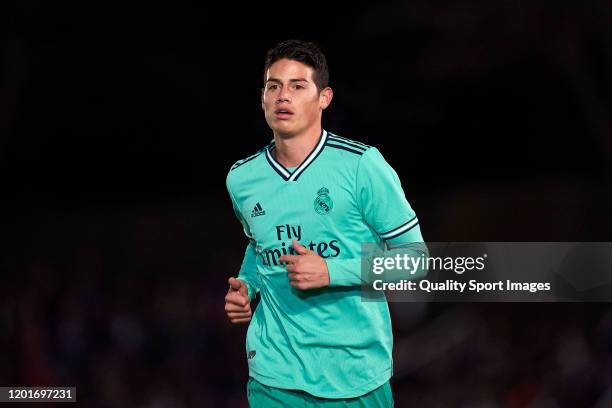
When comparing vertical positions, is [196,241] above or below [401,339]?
above

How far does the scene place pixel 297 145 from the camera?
92.3 inches

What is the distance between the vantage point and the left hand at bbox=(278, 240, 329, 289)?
214 cm

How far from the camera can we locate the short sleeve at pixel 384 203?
224 cm

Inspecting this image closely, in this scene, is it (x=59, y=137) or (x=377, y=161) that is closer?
(x=377, y=161)

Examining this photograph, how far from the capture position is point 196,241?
5.03 metres

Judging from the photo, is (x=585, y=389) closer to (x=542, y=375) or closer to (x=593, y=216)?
(x=542, y=375)

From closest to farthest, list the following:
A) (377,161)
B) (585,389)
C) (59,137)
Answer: (377,161)
(585,389)
(59,137)

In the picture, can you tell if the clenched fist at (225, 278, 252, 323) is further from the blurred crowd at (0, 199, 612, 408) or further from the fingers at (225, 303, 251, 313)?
the blurred crowd at (0, 199, 612, 408)

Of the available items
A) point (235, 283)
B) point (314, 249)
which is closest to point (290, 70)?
point (314, 249)

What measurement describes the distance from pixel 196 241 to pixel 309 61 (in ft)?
9.36

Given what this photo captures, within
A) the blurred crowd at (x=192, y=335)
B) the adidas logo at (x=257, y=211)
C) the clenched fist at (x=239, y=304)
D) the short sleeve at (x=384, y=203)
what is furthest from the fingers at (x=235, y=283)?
the blurred crowd at (x=192, y=335)

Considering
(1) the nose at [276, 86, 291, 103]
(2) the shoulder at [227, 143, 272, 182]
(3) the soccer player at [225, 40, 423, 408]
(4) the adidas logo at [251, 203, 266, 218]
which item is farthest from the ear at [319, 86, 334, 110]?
(4) the adidas logo at [251, 203, 266, 218]

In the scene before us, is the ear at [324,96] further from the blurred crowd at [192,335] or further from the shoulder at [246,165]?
the blurred crowd at [192,335]

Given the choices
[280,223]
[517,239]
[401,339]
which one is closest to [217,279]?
[401,339]
